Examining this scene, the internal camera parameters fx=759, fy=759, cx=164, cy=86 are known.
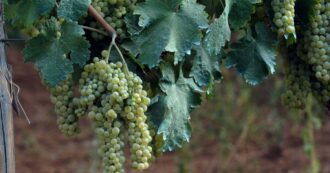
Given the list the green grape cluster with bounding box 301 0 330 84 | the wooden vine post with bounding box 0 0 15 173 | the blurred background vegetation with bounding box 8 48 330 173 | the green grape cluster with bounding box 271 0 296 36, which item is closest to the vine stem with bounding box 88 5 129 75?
the wooden vine post with bounding box 0 0 15 173

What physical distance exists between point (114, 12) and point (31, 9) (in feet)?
0.73

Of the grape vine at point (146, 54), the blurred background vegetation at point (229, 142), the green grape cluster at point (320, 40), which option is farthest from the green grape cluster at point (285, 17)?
the blurred background vegetation at point (229, 142)

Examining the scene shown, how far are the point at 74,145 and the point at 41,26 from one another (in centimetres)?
394

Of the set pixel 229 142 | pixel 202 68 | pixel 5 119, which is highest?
pixel 202 68

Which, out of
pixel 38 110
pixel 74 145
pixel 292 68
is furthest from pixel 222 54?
pixel 38 110

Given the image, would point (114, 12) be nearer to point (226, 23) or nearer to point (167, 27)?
point (167, 27)

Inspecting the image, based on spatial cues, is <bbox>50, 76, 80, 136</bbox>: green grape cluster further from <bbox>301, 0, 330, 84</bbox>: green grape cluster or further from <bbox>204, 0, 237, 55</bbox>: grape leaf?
<bbox>301, 0, 330, 84</bbox>: green grape cluster

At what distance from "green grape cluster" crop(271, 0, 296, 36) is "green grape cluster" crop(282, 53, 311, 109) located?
25cm

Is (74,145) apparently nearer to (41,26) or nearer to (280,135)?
(280,135)

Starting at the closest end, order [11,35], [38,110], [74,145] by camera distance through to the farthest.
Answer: [11,35] < [74,145] < [38,110]

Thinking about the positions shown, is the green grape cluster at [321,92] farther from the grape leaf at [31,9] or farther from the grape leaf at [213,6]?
the grape leaf at [31,9]

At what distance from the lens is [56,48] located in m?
A: 1.73

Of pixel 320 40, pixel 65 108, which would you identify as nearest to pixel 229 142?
pixel 320 40

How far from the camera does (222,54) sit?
6.31 ft
